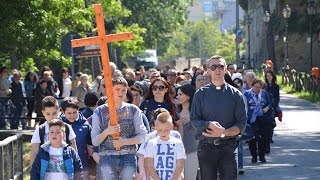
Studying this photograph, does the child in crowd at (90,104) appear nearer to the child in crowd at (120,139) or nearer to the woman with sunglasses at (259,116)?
the child in crowd at (120,139)

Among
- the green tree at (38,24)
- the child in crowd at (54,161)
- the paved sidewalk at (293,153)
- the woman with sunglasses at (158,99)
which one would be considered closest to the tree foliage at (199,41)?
the green tree at (38,24)

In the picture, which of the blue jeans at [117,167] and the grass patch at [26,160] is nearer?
the blue jeans at [117,167]

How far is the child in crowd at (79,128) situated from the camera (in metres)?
11.4

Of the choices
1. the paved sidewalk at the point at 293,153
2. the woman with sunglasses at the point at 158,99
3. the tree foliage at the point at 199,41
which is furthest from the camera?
the tree foliage at the point at 199,41

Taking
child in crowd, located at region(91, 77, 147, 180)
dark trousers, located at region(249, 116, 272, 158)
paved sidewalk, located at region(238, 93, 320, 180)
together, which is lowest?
paved sidewalk, located at region(238, 93, 320, 180)

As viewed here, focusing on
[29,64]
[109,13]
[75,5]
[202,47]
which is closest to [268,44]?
[109,13]

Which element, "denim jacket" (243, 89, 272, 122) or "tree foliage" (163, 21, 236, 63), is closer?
"denim jacket" (243, 89, 272, 122)

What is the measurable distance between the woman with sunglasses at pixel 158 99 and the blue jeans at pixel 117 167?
1916mm

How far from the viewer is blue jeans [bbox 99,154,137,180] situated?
10.6 meters

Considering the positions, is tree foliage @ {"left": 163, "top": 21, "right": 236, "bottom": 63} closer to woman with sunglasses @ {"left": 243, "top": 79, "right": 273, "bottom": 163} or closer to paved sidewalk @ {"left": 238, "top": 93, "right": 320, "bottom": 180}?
paved sidewalk @ {"left": 238, "top": 93, "right": 320, "bottom": 180}

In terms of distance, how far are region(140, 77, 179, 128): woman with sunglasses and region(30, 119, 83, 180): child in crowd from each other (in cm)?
232

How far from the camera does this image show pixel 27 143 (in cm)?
2459

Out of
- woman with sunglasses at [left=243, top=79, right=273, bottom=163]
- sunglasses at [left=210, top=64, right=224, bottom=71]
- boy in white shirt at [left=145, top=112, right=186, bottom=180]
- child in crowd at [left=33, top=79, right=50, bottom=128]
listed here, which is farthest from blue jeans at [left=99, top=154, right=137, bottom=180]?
child in crowd at [left=33, top=79, right=50, bottom=128]

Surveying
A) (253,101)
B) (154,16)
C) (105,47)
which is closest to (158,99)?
(105,47)
